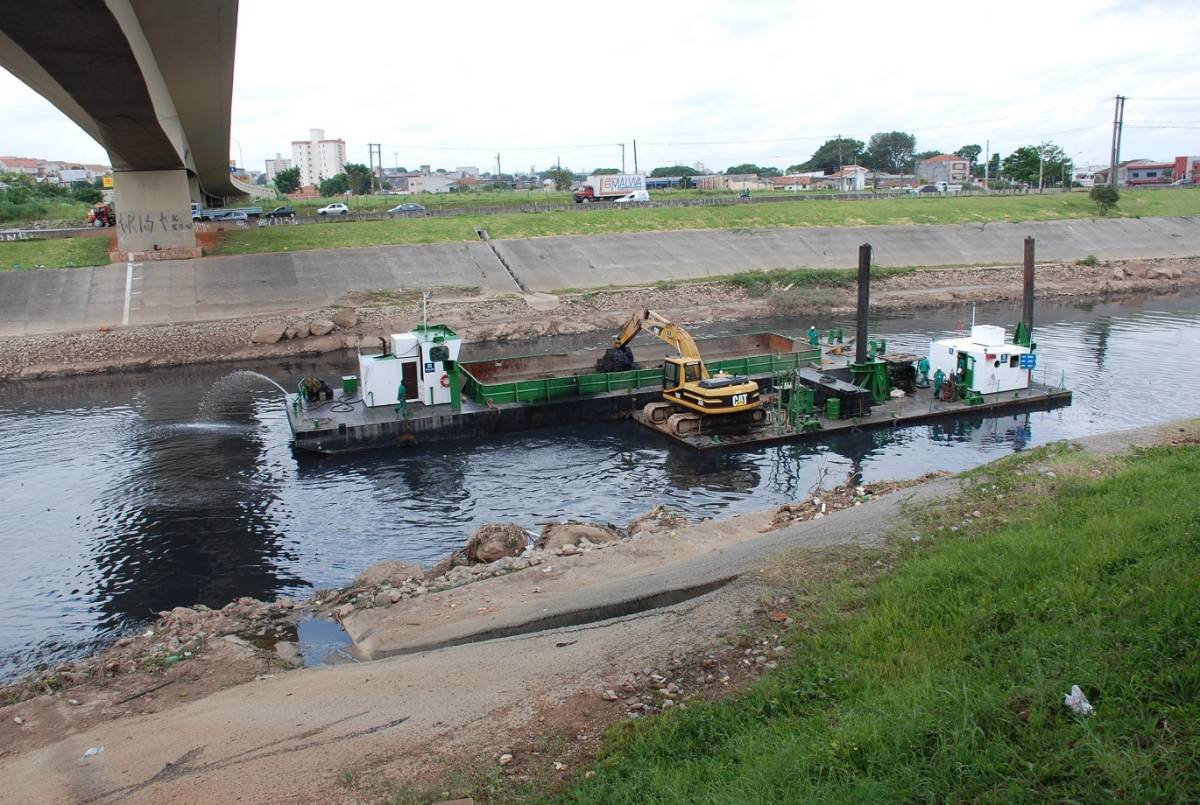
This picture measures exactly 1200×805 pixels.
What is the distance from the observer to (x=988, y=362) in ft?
98.5

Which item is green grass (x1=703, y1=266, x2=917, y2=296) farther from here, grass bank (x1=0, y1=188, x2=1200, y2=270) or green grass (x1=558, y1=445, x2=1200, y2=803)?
green grass (x1=558, y1=445, x2=1200, y2=803)

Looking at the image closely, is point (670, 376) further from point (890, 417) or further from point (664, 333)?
Answer: point (890, 417)

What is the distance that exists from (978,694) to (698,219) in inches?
2494

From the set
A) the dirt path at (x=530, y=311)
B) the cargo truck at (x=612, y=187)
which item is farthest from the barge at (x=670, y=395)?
the cargo truck at (x=612, y=187)

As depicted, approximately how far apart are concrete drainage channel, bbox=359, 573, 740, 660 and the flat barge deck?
13.1 meters

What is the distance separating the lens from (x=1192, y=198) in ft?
290

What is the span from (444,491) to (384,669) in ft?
39.8

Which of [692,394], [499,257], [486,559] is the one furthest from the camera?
[499,257]

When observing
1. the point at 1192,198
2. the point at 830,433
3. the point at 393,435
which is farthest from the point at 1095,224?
the point at 393,435

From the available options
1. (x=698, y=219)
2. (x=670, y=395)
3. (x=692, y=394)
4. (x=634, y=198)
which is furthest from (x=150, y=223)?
(x=634, y=198)

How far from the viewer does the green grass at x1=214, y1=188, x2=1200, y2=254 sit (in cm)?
5838

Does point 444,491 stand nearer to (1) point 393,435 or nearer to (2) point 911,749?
(1) point 393,435

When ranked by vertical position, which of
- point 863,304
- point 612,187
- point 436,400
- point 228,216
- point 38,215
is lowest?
point 436,400

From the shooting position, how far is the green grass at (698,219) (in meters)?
58.4
